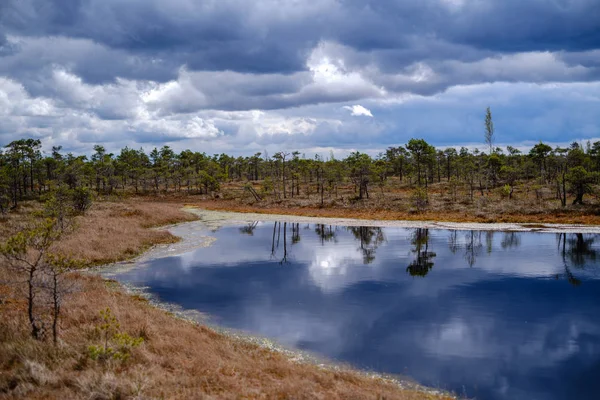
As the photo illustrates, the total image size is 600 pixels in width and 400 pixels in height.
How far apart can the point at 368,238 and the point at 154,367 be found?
40.8 meters

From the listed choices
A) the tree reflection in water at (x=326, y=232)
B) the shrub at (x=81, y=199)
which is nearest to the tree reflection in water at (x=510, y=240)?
the tree reflection in water at (x=326, y=232)

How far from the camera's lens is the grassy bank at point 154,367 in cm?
1216

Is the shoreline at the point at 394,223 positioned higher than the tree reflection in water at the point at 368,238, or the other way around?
the shoreline at the point at 394,223

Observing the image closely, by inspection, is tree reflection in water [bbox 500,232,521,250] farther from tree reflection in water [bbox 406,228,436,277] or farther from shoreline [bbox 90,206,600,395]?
tree reflection in water [bbox 406,228,436,277]

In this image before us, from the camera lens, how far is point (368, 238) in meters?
52.4

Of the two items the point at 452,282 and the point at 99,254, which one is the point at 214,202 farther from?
the point at 452,282

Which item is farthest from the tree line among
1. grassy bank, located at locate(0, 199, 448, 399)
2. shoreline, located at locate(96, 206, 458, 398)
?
grassy bank, located at locate(0, 199, 448, 399)

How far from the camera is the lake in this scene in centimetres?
1723

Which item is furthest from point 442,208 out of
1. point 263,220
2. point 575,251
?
point 575,251

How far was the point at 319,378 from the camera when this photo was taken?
45.6ft

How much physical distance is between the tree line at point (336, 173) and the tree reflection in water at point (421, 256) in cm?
2227

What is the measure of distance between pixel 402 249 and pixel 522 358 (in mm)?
26759

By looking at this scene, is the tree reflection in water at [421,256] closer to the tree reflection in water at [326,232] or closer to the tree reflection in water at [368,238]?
the tree reflection in water at [368,238]

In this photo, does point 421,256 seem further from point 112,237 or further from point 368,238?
point 112,237
